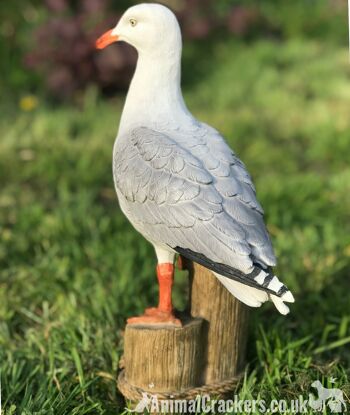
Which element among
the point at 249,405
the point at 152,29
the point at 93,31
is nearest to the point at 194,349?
the point at 249,405

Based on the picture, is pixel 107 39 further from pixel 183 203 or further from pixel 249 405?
pixel 249 405

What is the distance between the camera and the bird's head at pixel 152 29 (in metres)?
2.20

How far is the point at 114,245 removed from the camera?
11.4 ft

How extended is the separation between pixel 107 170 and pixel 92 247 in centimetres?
112

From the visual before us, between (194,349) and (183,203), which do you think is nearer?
(183,203)

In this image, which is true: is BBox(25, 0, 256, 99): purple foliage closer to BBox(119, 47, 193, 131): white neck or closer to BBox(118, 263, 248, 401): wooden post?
BBox(119, 47, 193, 131): white neck

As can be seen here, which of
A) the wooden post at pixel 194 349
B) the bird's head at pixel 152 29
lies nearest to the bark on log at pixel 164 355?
the wooden post at pixel 194 349

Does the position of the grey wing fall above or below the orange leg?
above

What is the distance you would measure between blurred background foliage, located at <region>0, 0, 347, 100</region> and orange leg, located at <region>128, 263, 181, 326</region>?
404 cm

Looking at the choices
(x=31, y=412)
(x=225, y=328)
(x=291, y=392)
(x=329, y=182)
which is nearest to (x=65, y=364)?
(x=31, y=412)

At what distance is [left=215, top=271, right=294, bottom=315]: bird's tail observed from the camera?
76.2 inches

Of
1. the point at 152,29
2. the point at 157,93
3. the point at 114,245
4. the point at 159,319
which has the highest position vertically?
the point at 152,29

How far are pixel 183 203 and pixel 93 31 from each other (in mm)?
4368

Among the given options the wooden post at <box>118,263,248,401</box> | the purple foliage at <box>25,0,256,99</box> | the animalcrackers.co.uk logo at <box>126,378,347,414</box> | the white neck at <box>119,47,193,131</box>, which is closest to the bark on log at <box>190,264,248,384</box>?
the wooden post at <box>118,263,248,401</box>
